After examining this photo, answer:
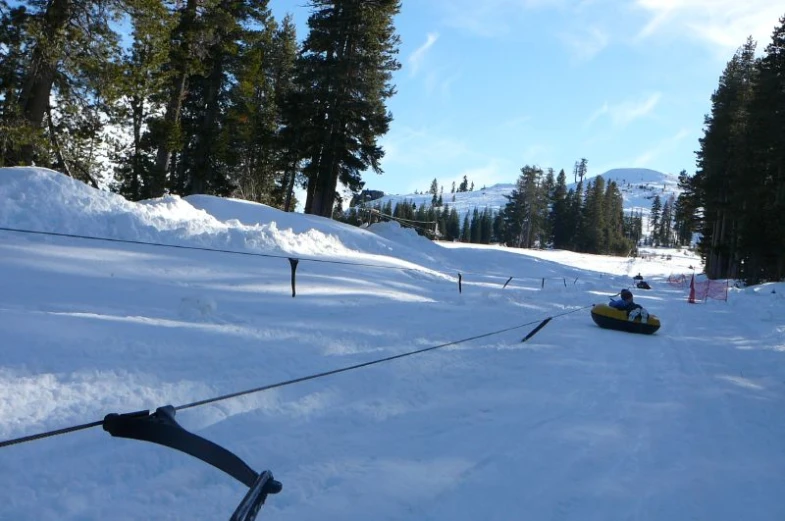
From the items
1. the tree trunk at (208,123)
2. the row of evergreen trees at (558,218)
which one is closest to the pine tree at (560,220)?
the row of evergreen trees at (558,218)

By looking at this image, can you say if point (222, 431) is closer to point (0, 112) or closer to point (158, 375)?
point (158, 375)

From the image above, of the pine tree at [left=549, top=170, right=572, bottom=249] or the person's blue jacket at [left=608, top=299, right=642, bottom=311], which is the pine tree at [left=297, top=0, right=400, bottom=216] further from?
the pine tree at [left=549, top=170, right=572, bottom=249]

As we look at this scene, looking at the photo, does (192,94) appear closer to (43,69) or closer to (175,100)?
(175,100)

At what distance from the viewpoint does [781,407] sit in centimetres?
677

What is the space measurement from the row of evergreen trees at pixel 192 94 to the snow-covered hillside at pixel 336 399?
9.94 ft

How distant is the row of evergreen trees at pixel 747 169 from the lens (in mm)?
30875

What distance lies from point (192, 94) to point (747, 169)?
3338cm

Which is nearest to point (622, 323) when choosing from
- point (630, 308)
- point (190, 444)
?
point (630, 308)

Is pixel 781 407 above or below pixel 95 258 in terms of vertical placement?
below

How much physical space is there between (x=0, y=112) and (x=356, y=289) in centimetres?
985

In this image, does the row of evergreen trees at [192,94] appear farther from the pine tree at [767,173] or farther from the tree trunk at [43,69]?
the pine tree at [767,173]

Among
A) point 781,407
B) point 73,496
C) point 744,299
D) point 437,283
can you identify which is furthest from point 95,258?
point 744,299

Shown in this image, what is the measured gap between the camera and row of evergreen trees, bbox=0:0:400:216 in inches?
522

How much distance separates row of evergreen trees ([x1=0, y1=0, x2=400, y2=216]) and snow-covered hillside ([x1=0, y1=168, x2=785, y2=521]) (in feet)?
9.94
